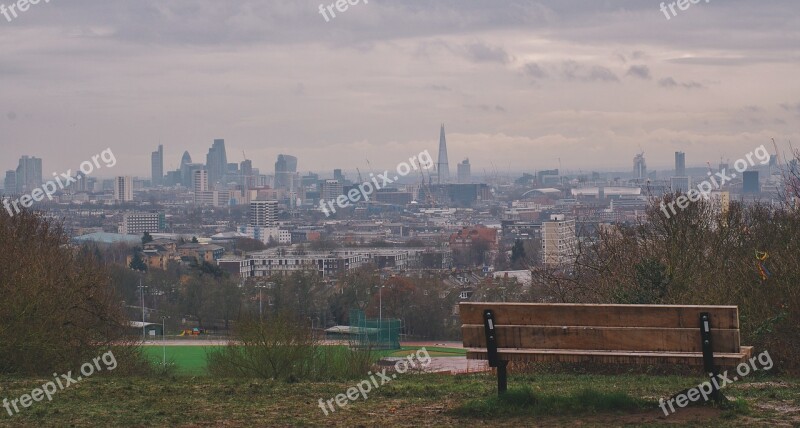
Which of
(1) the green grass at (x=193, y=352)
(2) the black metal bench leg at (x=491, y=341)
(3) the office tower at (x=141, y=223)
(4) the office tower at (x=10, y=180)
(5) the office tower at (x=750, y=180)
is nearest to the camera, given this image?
(2) the black metal bench leg at (x=491, y=341)

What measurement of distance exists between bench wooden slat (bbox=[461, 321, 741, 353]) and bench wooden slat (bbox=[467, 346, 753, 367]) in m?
0.04

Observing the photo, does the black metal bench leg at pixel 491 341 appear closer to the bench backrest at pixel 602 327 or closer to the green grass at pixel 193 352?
the bench backrest at pixel 602 327

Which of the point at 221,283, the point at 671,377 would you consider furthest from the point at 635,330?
the point at 221,283

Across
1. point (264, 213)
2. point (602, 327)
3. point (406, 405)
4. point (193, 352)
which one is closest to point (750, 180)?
point (264, 213)

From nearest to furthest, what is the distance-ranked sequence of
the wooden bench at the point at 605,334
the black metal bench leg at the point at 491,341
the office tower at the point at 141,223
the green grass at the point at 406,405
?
the green grass at the point at 406,405
the wooden bench at the point at 605,334
the black metal bench leg at the point at 491,341
the office tower at the point at 141,223

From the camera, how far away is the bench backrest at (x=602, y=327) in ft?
23.2

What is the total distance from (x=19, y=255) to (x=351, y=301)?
36.7 metres

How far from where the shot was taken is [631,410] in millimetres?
7133

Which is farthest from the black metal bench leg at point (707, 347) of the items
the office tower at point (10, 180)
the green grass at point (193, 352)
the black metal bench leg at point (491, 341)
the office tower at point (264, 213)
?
the office tower at point (10, 180)

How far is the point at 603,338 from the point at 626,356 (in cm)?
19

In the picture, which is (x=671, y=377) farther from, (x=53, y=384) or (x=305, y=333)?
(x=305, y=333)

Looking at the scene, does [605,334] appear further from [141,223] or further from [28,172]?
[28,172]

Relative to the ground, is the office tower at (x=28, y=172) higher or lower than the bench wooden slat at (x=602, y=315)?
higher

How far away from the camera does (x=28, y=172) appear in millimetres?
176750
